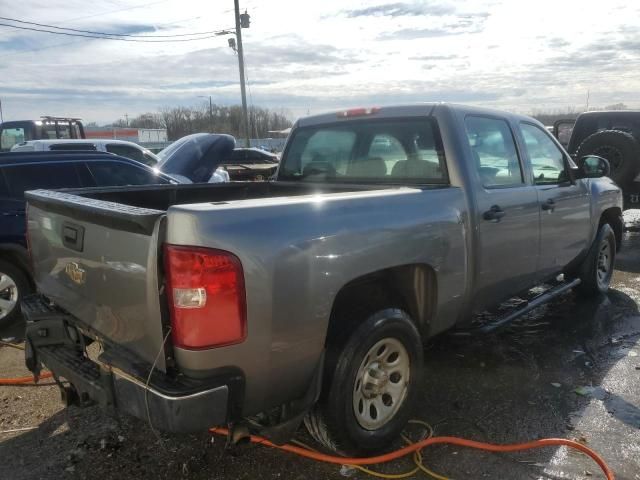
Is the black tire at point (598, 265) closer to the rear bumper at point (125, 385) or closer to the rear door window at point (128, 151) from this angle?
the rear bumper at point (125, 385)

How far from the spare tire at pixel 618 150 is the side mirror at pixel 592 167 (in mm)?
3409

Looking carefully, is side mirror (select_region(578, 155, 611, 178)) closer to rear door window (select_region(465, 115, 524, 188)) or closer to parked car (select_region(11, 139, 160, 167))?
rear door window (select_region(465, 115, 524, 188))

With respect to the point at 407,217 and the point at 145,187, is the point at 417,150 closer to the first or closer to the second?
the point at 407,217

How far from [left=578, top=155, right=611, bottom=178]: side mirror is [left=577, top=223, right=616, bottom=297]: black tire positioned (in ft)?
2.68

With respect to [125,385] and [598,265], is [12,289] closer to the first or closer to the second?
[125,385]

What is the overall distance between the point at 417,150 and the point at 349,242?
1.41m

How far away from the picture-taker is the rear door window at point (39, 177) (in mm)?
5465

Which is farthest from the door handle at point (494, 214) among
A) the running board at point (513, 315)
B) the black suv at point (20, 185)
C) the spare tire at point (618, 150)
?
the spare tire at point (618, 150)

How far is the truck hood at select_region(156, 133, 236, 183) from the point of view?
8719 mm

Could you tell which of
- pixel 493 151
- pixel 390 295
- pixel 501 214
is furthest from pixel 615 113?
pixel 390 295

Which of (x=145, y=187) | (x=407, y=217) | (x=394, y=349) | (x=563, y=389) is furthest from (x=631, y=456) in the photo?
(x=145, y=187)

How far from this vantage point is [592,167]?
17.1 ft

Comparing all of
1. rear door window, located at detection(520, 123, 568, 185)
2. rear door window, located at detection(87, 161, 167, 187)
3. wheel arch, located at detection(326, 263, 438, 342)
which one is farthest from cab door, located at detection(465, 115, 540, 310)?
rear door window, located at detection(87, 161, 167, 187)

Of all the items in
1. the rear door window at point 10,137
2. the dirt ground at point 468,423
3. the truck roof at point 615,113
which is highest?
the rear door window at point 10,137
